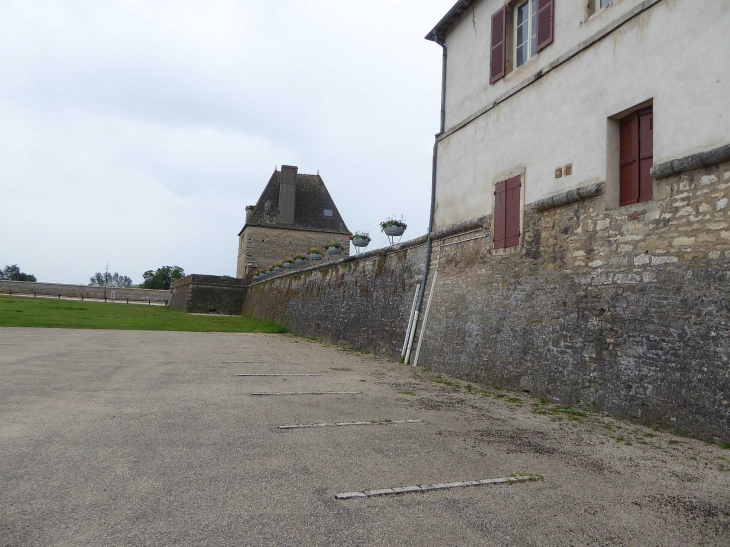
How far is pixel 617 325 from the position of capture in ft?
21.1

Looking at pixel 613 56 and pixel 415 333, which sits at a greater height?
pixel 613 56

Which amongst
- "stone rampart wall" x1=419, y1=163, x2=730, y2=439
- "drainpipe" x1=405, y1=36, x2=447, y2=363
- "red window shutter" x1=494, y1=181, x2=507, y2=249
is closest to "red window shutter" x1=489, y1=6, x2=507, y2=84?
"drainpipe" x1=405, y1=36, x2=447, y2=363

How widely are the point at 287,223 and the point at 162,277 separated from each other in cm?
A: 5542

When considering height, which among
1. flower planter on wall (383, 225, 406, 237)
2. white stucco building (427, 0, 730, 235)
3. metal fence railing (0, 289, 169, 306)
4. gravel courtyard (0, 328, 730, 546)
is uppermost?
white stucco building (427, 0, 730, 235)

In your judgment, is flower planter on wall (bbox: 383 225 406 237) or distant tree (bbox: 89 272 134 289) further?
distant tree (bbox: 89 272 134 289)

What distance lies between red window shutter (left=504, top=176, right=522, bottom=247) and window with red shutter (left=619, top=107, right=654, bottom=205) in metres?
2.00

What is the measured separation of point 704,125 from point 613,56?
204cm

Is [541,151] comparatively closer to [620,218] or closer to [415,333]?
[620,218]

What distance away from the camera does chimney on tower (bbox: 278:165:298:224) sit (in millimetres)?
42125

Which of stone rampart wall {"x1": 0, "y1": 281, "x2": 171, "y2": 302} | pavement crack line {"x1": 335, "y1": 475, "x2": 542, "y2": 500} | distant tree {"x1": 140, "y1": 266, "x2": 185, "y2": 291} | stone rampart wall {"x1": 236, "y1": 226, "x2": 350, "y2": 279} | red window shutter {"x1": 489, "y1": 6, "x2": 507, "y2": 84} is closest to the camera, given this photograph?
pavement crack line {"x1": 335, "y1": 475, "x2": 542, "y2": 500}

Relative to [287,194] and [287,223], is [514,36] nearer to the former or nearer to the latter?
[287,223]

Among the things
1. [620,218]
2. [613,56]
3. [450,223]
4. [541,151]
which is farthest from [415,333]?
[613,56]

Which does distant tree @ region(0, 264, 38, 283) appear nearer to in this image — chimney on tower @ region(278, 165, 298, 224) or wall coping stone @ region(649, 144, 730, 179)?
chimney on tower @ region(278, 165, 298, 224)

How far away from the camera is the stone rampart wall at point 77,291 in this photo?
152ft
